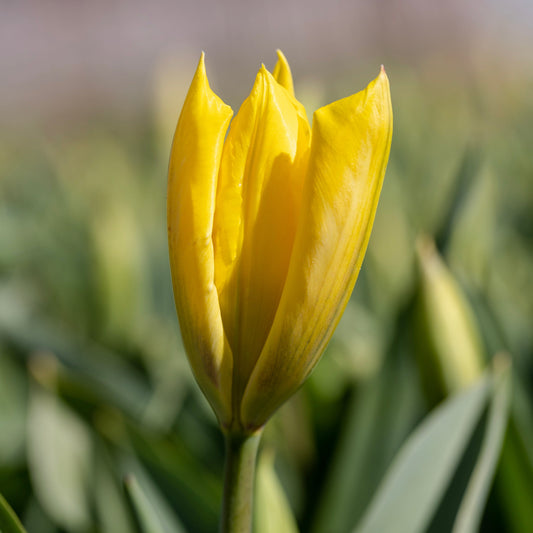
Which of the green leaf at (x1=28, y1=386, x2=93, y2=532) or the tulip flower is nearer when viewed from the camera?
the tulip flower

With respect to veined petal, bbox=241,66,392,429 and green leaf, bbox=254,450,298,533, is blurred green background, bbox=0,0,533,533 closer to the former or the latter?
green leaf, bbox=254,450,298,533

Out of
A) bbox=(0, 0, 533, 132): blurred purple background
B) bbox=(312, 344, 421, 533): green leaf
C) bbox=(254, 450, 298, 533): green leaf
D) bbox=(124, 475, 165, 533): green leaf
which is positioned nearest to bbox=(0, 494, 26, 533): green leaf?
bbox=(124, 475, 165, 533): green leaf

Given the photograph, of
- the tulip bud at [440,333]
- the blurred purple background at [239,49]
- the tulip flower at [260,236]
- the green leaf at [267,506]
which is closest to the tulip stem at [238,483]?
the tulip flower at [260,236]

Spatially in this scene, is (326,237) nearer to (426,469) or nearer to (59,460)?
(426,469)

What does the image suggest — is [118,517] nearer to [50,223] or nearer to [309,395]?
[309,395]

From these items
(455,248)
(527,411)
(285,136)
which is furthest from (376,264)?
(285,136)

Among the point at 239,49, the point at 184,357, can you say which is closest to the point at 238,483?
the point at 184,357
